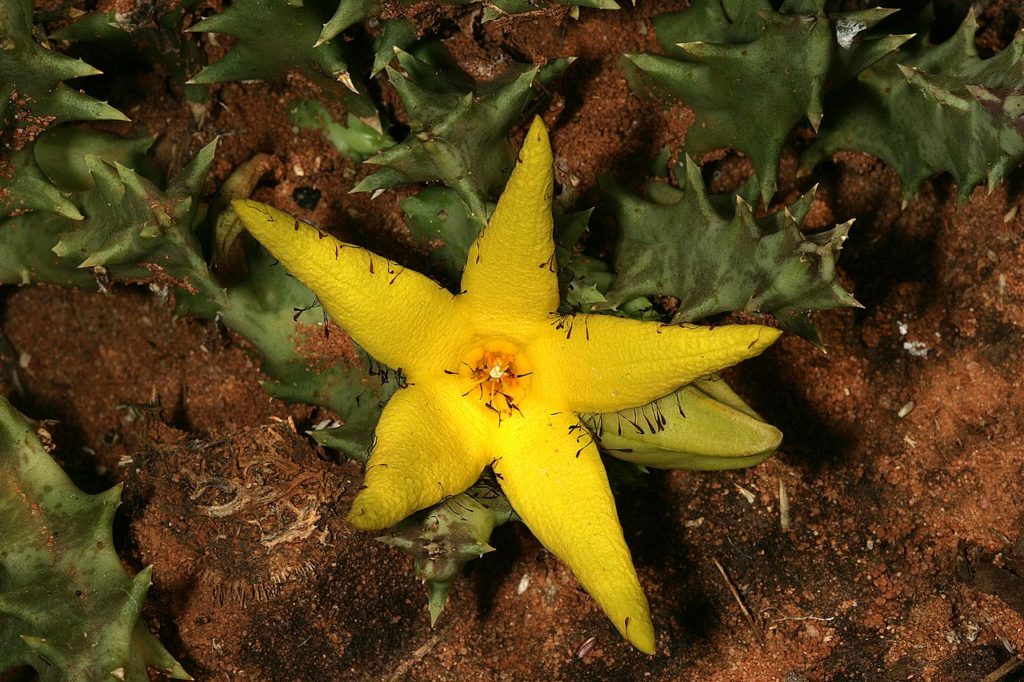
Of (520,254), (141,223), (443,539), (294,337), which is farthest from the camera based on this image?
(294,337)

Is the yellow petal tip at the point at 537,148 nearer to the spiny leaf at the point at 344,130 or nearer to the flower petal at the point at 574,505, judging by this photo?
the flower petal at the point at 574,505

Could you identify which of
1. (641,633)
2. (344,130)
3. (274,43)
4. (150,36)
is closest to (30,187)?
(150,36)

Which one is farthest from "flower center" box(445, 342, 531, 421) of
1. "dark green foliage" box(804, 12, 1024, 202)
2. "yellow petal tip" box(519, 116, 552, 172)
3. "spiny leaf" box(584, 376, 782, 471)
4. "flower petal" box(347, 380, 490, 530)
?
"dark green foliage" box(804, 12, 1024, 202)

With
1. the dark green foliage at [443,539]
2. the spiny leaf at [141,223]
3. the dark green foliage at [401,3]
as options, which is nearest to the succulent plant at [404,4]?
the dark green foliage at [401,3]

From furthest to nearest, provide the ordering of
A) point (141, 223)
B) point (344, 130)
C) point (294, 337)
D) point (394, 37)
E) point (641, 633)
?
point (344, 130), point (294, 337), point (394, 37), point (141, 223), point (641, 633)

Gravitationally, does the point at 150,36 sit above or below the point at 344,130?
above

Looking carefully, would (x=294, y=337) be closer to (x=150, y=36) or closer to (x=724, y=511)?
(x=150, y=36)

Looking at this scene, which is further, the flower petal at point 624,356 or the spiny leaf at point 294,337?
the spiny leaf at point 294,337
